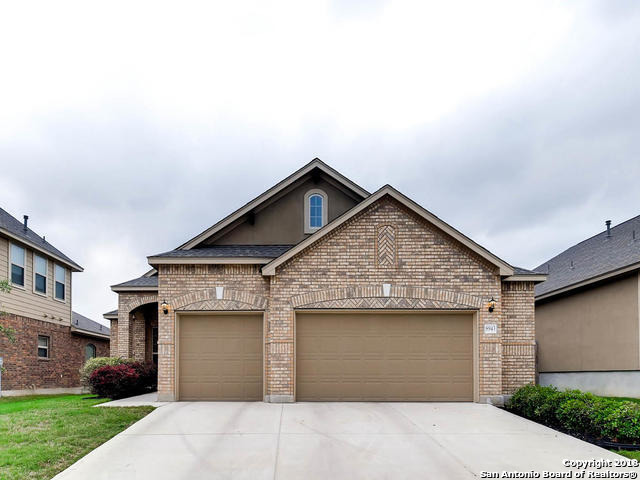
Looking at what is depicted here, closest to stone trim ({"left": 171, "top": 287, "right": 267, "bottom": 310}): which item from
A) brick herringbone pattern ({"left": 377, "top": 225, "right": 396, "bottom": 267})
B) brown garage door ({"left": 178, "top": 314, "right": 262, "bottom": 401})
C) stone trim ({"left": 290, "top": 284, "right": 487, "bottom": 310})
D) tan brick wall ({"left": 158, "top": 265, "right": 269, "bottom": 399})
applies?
tan brick wall ({"left": 158, "top": 265, "right": 269, "bottom": 399})

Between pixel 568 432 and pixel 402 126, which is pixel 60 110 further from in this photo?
pixel 568 432

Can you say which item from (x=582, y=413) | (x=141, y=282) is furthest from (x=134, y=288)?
(x=582, y=413)

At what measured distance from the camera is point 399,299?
1370cm

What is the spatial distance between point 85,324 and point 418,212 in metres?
21.1

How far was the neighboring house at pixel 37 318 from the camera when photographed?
757 inches

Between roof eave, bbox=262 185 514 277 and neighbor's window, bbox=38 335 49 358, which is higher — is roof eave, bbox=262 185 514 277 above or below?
above

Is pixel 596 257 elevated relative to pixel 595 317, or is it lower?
elevated

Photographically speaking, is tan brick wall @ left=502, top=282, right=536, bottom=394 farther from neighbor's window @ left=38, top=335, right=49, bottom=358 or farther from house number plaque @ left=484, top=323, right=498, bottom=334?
neighbor's window @ left=38, top=335, right=49, bottom=358

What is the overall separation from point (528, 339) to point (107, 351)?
906 inches

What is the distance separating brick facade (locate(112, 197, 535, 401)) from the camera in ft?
44.6

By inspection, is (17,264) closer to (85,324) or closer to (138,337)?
(138,337)

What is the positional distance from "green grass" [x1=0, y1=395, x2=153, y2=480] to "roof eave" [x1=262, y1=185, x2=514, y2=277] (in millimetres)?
4691

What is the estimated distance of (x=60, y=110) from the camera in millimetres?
15977

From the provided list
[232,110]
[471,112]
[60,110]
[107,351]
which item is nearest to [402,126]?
[471,112]
